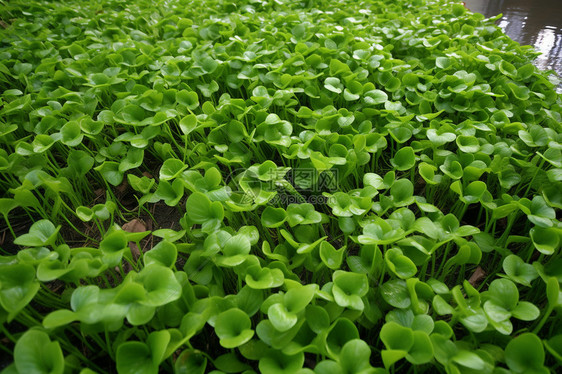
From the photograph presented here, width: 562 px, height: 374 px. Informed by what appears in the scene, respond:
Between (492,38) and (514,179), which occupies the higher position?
(492,38)

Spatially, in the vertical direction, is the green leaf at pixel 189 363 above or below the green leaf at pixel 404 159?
below

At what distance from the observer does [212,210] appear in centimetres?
110

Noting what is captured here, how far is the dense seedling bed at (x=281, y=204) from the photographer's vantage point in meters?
0.84

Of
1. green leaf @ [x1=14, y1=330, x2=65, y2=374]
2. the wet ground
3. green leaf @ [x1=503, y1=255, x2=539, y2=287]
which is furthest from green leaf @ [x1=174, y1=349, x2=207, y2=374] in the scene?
the wet ground

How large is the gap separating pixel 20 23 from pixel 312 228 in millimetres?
2950

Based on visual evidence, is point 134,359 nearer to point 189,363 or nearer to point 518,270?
point 189,363

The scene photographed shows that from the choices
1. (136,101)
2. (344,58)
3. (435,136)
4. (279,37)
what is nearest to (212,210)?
(136,101)

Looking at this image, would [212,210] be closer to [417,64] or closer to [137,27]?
[417,64]

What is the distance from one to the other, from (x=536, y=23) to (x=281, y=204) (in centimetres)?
416

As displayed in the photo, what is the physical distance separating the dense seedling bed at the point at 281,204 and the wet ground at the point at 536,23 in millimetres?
1001

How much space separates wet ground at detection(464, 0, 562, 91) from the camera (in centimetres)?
288

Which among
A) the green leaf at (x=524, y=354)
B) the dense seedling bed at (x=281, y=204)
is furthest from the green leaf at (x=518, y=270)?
the green leaf at (x=524, y=354)

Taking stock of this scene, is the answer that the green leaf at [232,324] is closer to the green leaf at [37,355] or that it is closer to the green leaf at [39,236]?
the green leaf at [37,355]

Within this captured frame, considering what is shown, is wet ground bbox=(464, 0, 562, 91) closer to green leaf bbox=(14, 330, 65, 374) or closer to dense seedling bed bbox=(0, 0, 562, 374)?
dense seedling bed bbox=(0, 0, 562, 374)
